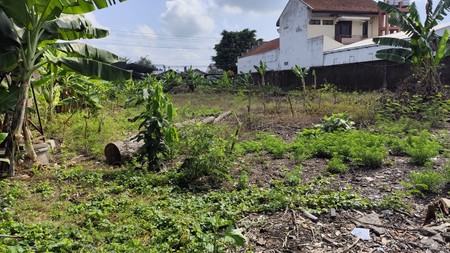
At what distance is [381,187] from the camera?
4.32 metres

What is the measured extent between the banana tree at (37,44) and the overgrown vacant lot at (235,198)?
3.89ft

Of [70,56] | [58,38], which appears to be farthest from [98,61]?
[58,38]

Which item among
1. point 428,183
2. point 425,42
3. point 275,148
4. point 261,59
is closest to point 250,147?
point 275,148

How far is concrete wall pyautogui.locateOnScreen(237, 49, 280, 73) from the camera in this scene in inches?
1305

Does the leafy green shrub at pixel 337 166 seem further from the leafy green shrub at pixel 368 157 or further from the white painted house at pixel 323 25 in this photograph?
the white painted house at pixel 323 25

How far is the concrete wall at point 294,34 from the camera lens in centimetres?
2935

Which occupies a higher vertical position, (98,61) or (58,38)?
(58,38)

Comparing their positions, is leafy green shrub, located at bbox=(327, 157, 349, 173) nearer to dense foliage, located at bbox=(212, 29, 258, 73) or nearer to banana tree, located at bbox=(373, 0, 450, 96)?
banana tree, located at bbox=(373, 0, 450, 96)

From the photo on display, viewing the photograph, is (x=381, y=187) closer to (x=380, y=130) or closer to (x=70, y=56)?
(x=380, y=130)

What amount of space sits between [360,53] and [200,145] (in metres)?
20.0

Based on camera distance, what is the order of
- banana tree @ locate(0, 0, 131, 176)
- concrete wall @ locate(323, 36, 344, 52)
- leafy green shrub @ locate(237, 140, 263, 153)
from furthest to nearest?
concrete wall @ locate(323, 36, 344, 52)
leafy green shrub @ locate(237, 140, 263, 153)
banana tree @ locate(0, 0, 131, 176)

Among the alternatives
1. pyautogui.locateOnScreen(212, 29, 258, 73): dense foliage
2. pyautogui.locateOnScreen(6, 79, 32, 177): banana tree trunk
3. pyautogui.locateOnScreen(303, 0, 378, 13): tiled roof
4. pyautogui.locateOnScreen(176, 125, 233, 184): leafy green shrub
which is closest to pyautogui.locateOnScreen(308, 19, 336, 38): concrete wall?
pyautogui.locateOnScreen(303, 0, 378, 13): tiled roof

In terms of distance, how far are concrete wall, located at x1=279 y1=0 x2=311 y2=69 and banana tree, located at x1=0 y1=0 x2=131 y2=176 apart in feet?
81.2

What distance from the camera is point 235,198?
13.1 feet
